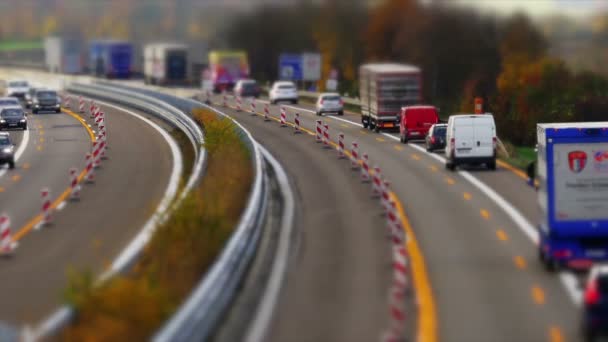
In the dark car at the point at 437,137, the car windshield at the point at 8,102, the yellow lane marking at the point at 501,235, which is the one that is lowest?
the yellow lane marking at the point at 501,235

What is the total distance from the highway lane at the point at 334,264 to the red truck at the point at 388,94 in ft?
56.0

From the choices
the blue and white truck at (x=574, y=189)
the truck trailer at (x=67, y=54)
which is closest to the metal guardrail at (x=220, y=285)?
the blue and white truck at (x=574, y=189)

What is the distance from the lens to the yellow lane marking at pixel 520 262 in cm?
2711

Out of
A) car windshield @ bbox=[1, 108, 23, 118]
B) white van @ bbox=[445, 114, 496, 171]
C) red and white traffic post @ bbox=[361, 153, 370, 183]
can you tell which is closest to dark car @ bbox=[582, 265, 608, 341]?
red and white traffic post @ bbox=[361, 153, 370, 183]

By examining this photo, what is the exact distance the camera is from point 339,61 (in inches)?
6481

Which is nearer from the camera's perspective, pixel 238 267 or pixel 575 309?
pixel 575 309

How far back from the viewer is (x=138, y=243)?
3098cm

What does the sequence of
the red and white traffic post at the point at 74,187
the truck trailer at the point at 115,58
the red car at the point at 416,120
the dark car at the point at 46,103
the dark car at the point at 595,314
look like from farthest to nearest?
the truck trailer at the point at 115,58 → the dark car at the point at 46,103 → the red car at the point at 416,120 → the red and white traffic post at the point at 74,187 → the dark car at the point at 595,314

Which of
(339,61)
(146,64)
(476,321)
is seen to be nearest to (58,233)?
(476,321)

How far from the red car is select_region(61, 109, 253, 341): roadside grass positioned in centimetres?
1473

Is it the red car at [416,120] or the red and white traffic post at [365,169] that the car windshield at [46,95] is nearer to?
the red car at [416,120]

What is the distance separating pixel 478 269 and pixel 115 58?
4464 inches

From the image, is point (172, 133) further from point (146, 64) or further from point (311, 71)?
point (146, 64)

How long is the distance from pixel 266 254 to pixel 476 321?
7.97 meters
